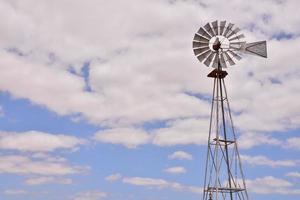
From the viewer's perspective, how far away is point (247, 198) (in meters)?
52.0

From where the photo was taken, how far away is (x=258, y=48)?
54.3 meters

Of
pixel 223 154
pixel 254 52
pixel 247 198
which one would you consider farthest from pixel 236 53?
pixel 247 198

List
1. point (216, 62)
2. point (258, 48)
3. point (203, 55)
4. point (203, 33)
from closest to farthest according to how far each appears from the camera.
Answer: point (216, 62) → point (203, 55) → point (203, 33) → point (258, 48)

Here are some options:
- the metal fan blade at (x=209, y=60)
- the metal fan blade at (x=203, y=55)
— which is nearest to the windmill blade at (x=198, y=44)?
the metal fan blade at (x=203, y=55)

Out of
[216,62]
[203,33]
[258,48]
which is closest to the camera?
[216,62]

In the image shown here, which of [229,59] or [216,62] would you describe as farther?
[229,59]

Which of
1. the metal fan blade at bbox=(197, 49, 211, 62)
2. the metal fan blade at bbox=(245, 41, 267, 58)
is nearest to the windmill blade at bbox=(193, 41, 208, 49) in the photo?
the metal fan blade at bbox=(197, 49, 211, 62)

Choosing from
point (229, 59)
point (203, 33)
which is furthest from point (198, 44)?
point (229, 59)

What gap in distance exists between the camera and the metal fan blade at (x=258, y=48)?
177 ft

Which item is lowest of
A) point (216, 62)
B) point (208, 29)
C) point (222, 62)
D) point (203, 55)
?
point (216, 62)

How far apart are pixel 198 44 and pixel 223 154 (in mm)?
10218

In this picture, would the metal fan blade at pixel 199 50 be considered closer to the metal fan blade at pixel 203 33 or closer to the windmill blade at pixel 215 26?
the metal fan blade at pixel 203 33

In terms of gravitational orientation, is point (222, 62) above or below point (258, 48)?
below

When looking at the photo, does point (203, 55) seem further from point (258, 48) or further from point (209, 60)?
point (258, 48)
